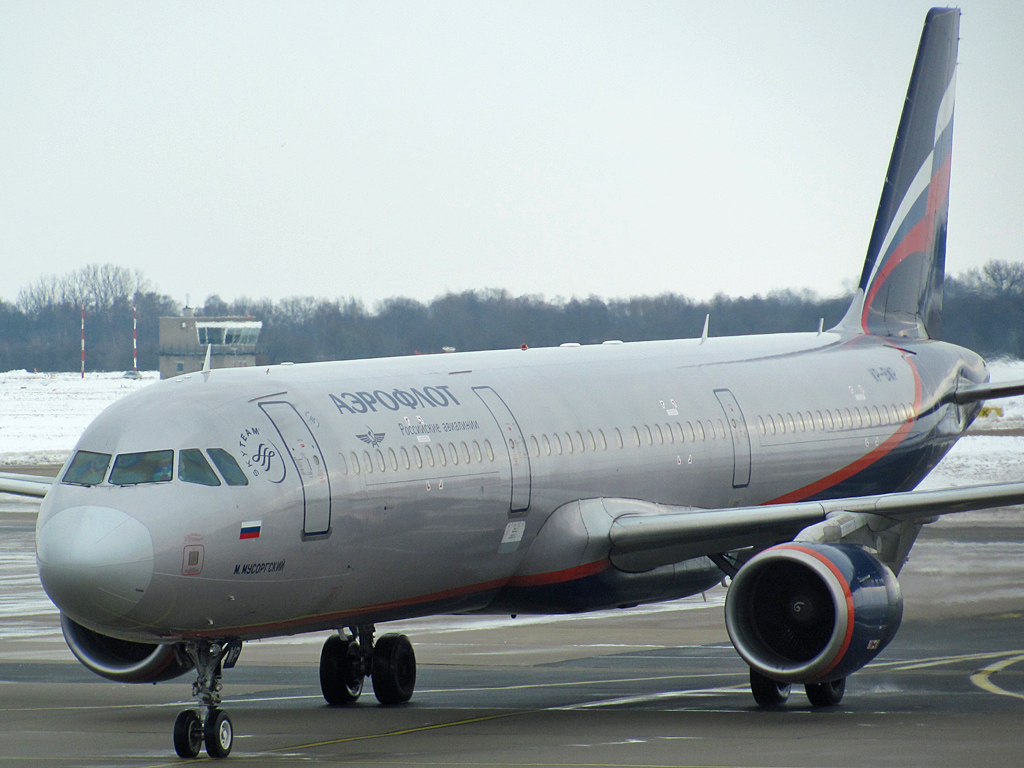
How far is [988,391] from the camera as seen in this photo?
25.5m

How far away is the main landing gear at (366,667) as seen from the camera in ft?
60.0

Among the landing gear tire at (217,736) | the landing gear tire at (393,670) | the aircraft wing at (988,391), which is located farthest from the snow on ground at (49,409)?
the landing gear tire at (217,736)

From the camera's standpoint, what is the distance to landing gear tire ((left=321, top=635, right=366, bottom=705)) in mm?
18281

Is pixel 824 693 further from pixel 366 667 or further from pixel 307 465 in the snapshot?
pixel 307 465

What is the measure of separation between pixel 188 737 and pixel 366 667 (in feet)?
15.1

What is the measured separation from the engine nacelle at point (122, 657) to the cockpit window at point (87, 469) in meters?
2.71

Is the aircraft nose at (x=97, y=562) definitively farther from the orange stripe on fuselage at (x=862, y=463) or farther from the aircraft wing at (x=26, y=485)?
the orange stripe on fuselage at (x=862, y=463)

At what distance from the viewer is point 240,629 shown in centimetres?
1467

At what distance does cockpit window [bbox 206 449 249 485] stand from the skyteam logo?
1.67 meters

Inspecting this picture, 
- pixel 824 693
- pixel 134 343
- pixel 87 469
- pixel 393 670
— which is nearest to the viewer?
pixel 87 469

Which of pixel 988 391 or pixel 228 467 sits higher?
pixel 988 391

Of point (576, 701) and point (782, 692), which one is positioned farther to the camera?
point (576, 701)

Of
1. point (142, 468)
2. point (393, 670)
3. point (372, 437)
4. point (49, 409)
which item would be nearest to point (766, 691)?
point (393, 670)

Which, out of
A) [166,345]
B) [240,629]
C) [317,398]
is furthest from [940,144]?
[166,345]
